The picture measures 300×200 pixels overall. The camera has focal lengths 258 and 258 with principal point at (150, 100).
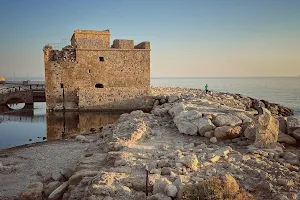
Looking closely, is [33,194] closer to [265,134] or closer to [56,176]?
[56,176]

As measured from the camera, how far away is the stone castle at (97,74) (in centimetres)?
2039

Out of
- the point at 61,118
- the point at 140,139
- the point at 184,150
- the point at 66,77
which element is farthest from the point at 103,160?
the point at 66,77

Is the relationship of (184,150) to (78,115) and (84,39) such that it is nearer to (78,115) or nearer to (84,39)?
(78,115)

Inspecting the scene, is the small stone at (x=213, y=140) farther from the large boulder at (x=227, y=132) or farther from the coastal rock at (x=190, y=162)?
the coastal rock at (x=190, y=162)

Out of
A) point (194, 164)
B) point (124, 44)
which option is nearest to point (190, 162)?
point (194, 164)

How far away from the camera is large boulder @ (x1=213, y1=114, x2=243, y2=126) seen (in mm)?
Answer: 9367

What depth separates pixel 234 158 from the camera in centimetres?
713

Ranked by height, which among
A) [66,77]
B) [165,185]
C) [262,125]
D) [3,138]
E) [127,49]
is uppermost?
[127,49]

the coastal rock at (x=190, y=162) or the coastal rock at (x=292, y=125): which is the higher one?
the coastal rock at (x=292, y=125)

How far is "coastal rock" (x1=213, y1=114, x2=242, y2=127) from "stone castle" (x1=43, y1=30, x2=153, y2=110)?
12.2 m

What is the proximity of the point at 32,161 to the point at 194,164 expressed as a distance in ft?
20.4

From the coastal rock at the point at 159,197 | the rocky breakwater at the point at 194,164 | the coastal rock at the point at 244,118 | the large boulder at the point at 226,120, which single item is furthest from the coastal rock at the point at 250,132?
the coastal rock at the point at 159,197

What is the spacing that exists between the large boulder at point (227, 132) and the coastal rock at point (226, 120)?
1.23 ft

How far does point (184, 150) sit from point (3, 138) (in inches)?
408
